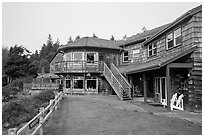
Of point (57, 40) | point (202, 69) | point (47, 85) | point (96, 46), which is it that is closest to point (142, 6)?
point (202, 69)

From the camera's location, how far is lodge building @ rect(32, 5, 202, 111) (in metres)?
9.96

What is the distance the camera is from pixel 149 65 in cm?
1201

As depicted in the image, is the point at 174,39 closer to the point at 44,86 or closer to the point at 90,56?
the point at 90,56

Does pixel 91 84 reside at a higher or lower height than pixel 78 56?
lower

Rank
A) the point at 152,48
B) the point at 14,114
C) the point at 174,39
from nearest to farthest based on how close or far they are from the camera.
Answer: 1. the point at 14,114
2. the point at 174,39
3. the point at 152,48

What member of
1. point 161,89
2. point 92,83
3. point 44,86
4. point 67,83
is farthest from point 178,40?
point 44,86

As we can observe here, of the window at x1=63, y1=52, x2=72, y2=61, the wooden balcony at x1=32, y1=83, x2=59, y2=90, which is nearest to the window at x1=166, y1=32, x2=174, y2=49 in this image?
A: the window at x1=63, y1=52, x2=72, y2=61

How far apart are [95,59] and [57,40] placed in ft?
319

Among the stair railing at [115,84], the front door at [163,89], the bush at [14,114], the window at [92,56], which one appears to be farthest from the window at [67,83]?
the bush at [14,114]

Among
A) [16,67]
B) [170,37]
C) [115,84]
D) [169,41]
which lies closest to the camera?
[170,37]

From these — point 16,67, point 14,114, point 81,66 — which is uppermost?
point 16,67

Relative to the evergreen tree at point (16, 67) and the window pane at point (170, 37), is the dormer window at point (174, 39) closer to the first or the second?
the window pane at point (170, 37)

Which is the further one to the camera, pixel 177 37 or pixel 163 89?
pixel 163 89

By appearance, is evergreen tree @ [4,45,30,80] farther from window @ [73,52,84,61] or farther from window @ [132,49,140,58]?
window @ [132,49,140,58]
